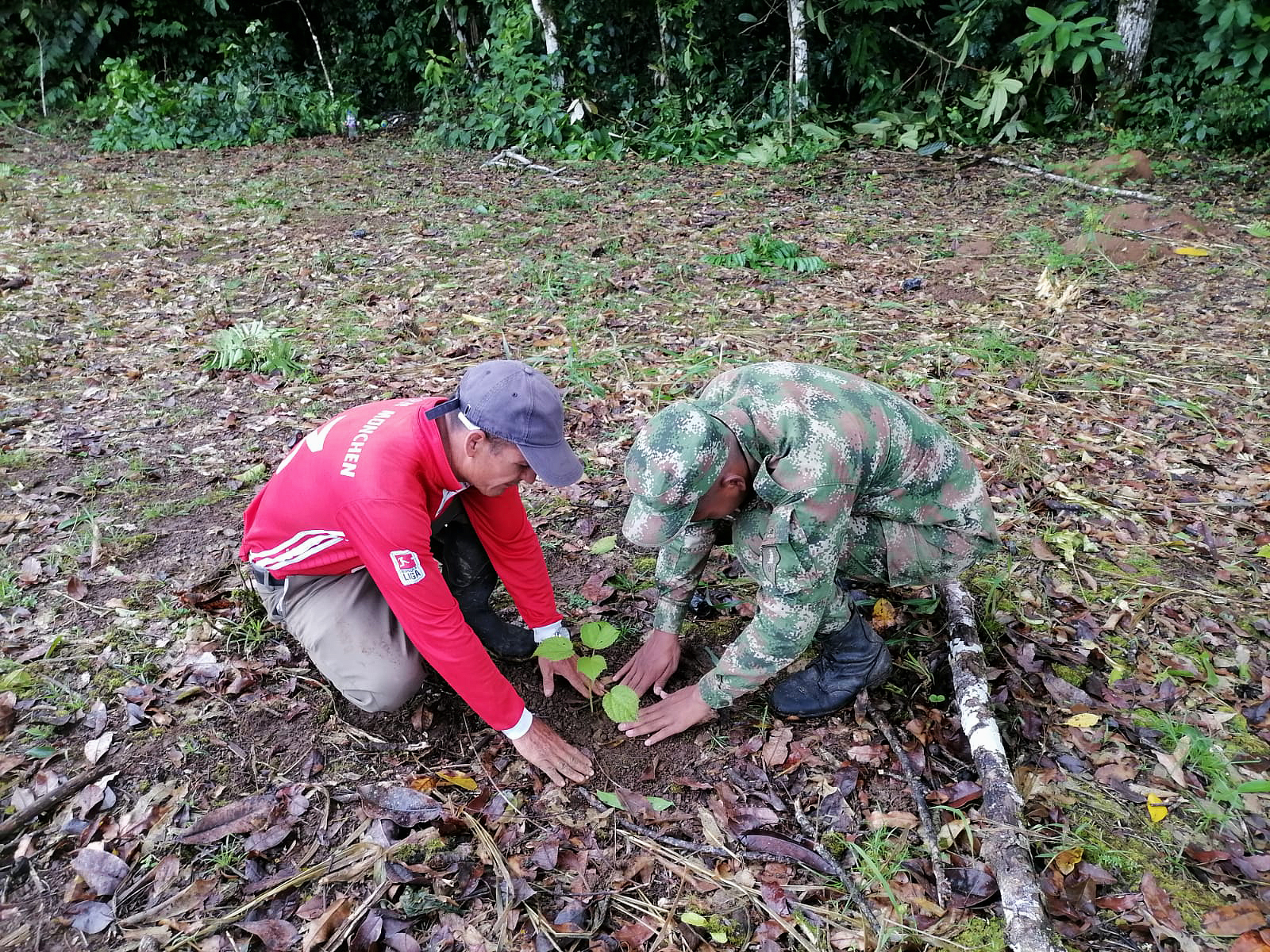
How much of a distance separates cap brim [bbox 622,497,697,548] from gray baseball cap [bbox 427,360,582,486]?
0.19m

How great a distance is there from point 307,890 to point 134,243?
640 centimetres

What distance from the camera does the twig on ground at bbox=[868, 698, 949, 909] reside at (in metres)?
Result: 2.08

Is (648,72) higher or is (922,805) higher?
(648,72)

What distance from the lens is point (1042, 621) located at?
2871 mm

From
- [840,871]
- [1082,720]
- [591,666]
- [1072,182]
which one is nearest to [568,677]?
[591,666]

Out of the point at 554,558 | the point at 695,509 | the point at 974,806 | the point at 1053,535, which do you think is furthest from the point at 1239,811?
the point at 554,558

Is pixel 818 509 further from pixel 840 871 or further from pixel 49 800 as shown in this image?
pixel 49 800

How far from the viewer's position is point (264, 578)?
251 centimetres

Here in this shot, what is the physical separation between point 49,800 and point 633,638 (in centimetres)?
174

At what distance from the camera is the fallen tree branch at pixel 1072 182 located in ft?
22.1

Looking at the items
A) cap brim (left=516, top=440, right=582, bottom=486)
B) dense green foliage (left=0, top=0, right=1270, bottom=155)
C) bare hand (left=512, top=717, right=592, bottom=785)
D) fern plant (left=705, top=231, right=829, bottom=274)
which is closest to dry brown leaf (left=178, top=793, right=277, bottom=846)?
bare hand (left=512, top=717, right=592, bottom=785)

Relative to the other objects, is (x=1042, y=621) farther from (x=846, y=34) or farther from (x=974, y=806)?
(x=846, y=34)

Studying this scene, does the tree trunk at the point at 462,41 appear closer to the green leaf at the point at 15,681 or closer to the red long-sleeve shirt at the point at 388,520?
the red long-sleeve shirt at the point at 388,520

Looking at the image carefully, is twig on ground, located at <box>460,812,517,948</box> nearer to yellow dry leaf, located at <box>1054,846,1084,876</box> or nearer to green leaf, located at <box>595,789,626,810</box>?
green leaf, located at <box>595,789,626,810</box>
